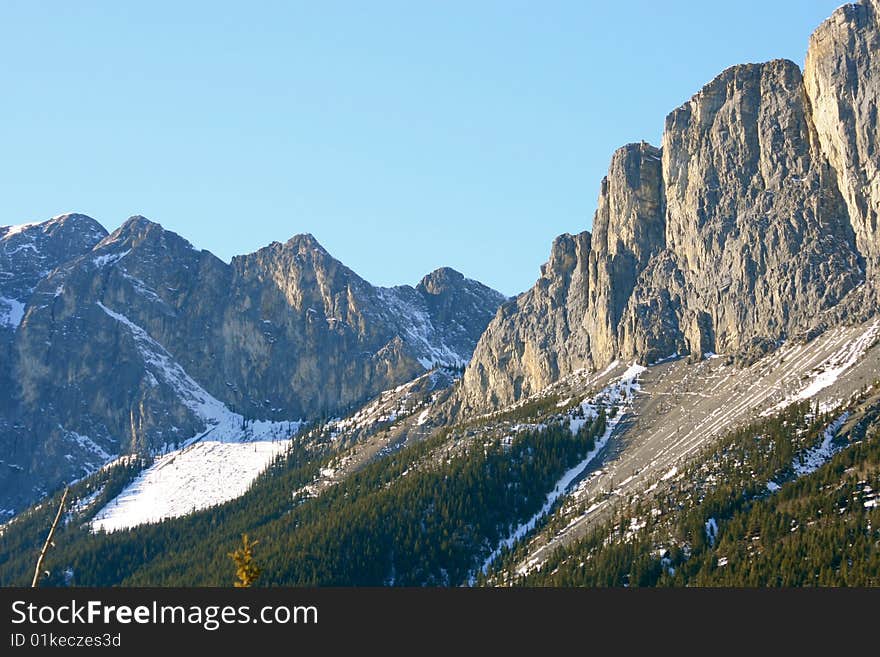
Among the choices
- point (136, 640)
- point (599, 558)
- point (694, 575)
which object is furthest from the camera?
point (599, 558)

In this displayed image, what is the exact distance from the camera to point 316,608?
2645 inches

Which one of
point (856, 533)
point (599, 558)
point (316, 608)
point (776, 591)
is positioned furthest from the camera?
point (599, 558)

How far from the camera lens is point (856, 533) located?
17188 cm

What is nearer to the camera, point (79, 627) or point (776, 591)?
point (79, 627)

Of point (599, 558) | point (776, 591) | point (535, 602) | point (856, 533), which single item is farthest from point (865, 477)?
point (535, 602)

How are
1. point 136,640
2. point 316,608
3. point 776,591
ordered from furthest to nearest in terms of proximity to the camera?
point 776,591 → point 316,608 → point 136,640

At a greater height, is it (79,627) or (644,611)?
(79,627)

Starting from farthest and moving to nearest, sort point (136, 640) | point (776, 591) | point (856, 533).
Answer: point (856, 533) < point (776, 591) < point (136, 640)

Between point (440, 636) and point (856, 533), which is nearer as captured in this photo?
point (440, 636)

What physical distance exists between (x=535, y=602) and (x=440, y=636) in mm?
6945

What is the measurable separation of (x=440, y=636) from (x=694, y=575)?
124187 mm

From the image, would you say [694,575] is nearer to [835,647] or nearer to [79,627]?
[835,647]

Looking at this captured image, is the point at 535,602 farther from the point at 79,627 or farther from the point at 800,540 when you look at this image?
the point at 800,540

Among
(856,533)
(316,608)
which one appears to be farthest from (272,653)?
(856,533)
